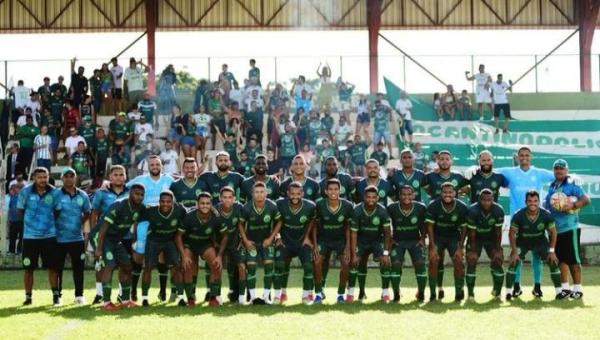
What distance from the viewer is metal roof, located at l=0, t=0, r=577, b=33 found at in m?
33.2

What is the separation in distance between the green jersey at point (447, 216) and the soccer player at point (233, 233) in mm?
2767

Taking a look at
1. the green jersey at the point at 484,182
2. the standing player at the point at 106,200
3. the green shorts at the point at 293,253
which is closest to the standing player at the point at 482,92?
the green jersey at the point at 484,182

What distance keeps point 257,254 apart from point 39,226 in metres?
3.25

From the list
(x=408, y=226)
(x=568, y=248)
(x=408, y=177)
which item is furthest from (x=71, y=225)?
(x=568, y=248)

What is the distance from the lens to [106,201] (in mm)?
15266

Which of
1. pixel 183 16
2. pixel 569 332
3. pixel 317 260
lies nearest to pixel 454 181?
pixel 317 260

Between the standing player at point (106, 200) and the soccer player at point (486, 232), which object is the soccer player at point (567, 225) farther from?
the standing player at point (106, 200)

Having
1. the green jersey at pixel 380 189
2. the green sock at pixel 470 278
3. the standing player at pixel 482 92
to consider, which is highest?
the standing player at pixel 482 92

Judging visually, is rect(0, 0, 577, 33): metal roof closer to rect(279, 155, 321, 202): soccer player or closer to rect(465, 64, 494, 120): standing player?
rect(465, 64, 494, 120): standing player

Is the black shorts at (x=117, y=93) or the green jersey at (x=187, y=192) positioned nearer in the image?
the green jersey at (x=187, y=192)

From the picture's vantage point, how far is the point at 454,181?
15.9 meters

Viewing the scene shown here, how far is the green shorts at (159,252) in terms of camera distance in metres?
14.5

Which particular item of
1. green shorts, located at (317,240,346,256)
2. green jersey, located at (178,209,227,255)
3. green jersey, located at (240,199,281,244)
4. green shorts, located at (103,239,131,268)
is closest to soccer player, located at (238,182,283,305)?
green jersey, located at (240,199,281,244)

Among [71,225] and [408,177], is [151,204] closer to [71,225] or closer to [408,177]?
[71,225]
